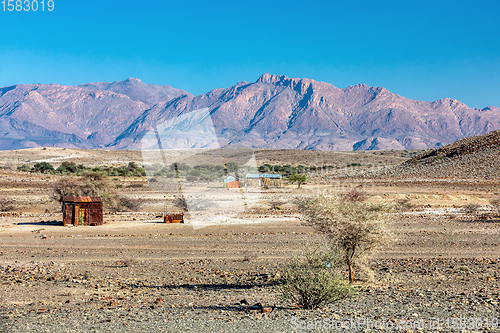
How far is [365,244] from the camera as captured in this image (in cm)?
1315

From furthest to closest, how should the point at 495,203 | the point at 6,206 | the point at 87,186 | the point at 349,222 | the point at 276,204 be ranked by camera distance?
the point at 495,203
the point at 276,204
the point at 87,186
the point at 6,206
the point at 349,222

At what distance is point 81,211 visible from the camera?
92.4 ft

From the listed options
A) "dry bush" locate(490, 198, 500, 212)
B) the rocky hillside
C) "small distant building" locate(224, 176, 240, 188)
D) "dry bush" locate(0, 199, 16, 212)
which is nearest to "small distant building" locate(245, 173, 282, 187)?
"small distant building" locate(224, 176, 240, 188)

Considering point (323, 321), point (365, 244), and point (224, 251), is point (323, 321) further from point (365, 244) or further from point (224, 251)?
point (224, 251)

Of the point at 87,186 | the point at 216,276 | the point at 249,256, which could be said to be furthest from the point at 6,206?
the point at 216,276

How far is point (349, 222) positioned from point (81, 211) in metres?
20.3

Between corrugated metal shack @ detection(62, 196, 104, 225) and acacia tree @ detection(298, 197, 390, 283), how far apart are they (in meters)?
18.8

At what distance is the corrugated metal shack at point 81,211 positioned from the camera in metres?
27.9

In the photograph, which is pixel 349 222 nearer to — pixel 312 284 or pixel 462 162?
pixel 312 284

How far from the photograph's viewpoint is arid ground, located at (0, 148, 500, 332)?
9.55 m

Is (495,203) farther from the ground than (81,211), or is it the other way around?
(81,211)

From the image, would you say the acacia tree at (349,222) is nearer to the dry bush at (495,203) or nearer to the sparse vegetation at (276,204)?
the sparse vegetation at (276,204)

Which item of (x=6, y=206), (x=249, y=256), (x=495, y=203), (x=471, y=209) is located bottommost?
(x=249, y=256)

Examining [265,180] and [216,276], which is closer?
[216,276]
